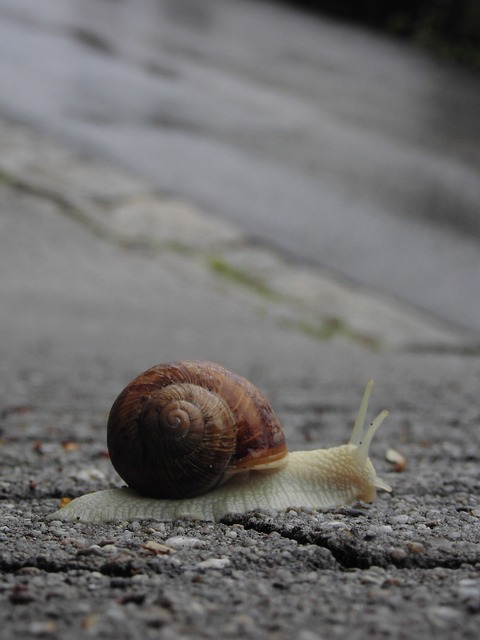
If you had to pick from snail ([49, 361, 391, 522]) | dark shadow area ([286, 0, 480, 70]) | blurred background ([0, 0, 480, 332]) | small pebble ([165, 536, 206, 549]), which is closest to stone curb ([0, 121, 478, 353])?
blurred background ([0, 0, 480, 332])

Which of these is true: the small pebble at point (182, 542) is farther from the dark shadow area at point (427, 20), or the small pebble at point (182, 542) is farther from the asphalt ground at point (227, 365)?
the dark shadow area at point (427, 20)

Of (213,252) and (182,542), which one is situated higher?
(182,542)

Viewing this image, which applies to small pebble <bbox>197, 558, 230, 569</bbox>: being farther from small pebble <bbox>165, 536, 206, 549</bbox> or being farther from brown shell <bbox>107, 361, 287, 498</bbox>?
brown shell <bbox>107, 361, 287, 498</bbox>

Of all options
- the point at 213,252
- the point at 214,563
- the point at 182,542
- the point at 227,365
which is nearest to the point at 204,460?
the point at 182,542

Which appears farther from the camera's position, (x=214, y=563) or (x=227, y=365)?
(x=227, y=365)

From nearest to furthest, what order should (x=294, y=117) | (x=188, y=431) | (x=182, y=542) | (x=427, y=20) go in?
(x=182, y=542), (x=188, y=431), (x=294, y=117), (x=427, y=20)

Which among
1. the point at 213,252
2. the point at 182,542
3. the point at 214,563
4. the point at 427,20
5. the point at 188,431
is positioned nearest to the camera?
the point at 214,563

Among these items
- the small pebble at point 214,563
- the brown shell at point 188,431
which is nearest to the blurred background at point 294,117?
the brown shell at point 188,431

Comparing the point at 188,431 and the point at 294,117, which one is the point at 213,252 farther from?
the point at 294,117
